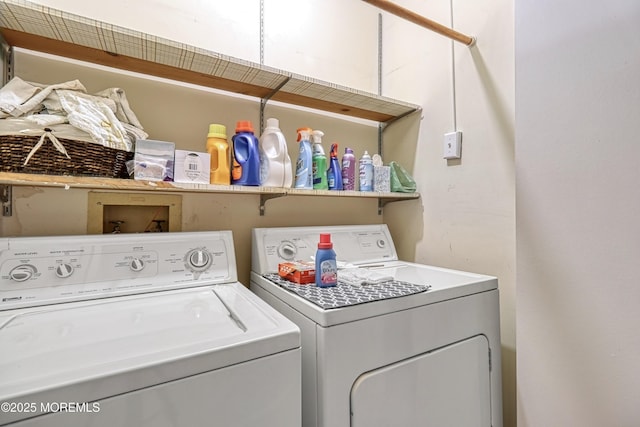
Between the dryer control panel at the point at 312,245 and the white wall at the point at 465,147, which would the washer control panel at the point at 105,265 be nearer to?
the dryer control panel at the point at 312,245

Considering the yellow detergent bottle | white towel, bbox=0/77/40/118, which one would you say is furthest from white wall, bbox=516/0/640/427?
white towel, bbox=0/77/40/118

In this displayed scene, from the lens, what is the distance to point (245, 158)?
1270mm

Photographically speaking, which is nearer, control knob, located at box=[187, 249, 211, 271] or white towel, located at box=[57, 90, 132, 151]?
white towel, located at box=[57, 90, 132, 151]

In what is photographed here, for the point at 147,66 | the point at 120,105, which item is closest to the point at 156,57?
the point at 147,66

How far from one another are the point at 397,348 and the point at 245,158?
0.93 meters

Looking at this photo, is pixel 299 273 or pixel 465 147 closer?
pixel 299 273

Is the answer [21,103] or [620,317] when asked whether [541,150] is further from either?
[21,103]

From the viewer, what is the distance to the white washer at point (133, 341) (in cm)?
55

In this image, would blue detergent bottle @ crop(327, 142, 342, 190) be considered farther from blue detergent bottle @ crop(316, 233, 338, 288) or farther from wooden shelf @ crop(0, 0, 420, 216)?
blue detergent bottle @ crop(316, 233, 338, 288)

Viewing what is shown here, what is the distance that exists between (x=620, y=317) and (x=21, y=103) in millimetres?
1882

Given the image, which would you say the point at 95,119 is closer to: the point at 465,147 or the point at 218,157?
the point at 218,157

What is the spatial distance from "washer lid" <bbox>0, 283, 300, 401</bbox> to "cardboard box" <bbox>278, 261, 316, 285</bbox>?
0.61 feet

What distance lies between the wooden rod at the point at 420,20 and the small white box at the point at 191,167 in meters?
Answer: 0.83

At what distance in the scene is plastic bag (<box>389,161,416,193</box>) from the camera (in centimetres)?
172
